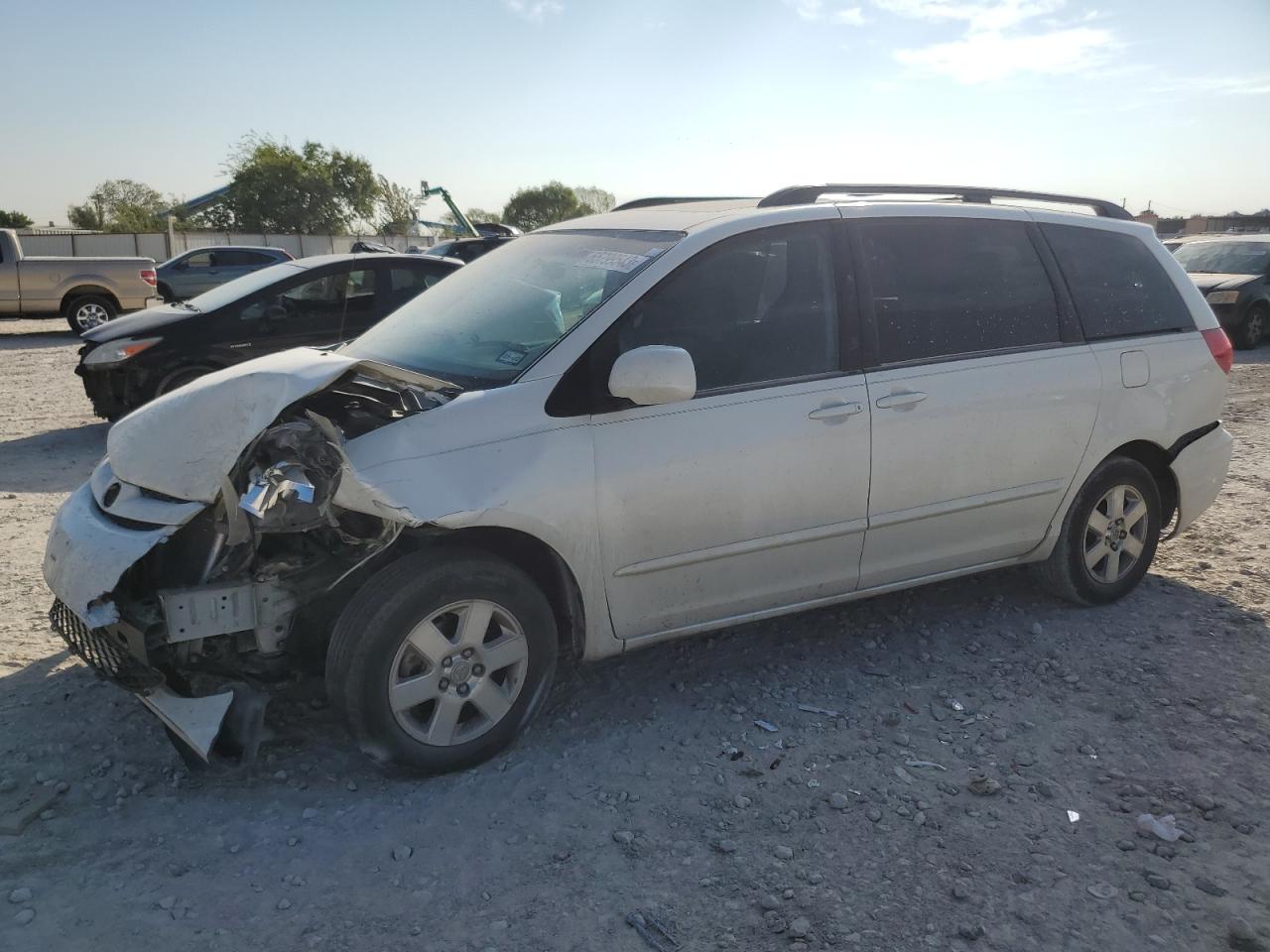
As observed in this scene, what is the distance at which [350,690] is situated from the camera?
10.1ft

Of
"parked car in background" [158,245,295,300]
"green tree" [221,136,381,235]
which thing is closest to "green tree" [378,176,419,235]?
"green tree" [221,136,381,235]

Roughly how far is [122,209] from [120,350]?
67001 millimetres

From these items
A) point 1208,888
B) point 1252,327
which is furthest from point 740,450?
point 1252,327

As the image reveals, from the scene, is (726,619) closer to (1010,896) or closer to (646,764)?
(646,764)

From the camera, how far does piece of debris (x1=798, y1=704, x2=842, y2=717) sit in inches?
149

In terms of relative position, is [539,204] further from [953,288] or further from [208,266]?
[953,288]

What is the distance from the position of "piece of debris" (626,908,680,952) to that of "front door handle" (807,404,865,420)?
187 centimetres

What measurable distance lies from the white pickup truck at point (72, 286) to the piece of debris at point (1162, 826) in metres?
17.6

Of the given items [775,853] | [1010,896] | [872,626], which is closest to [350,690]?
[775,853]

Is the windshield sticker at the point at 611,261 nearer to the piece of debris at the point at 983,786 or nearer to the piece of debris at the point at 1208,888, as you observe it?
the piece of debris at the point at 983,786

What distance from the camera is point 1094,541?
4664mm

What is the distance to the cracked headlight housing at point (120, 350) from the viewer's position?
7926 mm

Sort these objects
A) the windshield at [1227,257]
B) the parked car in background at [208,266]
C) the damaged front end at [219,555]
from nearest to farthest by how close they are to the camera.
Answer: the damaged front end at [219,555] < the windshield at [1227,257] < the parked car in background at [208,266]

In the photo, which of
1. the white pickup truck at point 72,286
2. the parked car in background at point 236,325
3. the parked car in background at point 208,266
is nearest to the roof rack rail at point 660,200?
the parked car in background at point 236,325
